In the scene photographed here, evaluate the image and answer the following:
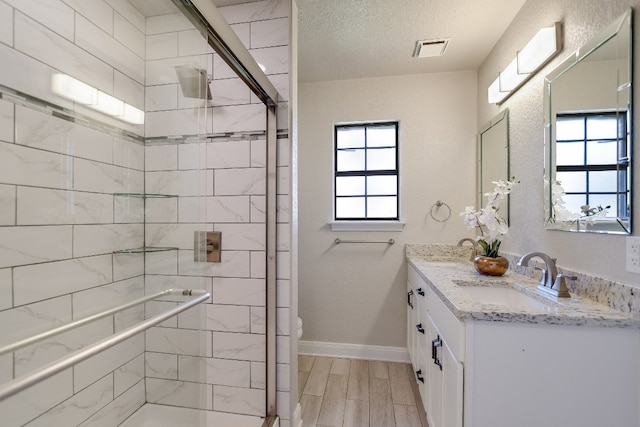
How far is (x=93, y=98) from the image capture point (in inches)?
48.6

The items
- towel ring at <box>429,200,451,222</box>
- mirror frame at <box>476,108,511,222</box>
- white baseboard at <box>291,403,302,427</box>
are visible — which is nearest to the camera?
white baseboard at <box>291,403,302,427</box>

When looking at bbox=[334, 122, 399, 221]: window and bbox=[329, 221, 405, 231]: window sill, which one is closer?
bbox=[329, 221, 405, 231]: window sill

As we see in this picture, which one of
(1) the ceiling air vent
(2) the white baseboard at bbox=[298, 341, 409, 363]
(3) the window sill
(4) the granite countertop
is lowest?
(2) the white baseboard at bbox=[298, 341, 409, 363]

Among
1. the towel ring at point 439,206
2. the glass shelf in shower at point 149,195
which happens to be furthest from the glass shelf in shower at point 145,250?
the towel ring at point 439,206

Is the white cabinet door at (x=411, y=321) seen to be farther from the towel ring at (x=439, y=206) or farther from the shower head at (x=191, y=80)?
the shower head at (x=191, y=80)

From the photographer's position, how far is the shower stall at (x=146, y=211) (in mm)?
996

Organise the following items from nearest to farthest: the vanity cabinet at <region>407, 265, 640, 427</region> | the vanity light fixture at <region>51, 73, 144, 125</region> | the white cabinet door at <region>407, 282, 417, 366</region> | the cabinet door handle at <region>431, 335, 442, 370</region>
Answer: the vanity cabinet at <region>407, 265, 640, 427</region>
the vanity light fixture at <region>51, 73, 144, 125</region>
the cabinet door handle at <region>431, 335, 442, 370</region>
the white cabinet door at <region>407, 282, 417, 366</region>

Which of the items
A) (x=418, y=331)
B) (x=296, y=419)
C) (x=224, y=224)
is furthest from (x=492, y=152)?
(x=296, y=419)

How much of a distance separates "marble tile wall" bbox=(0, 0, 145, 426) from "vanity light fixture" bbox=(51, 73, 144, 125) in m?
0.03

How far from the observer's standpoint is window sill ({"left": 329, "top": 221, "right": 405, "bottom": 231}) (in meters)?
2.45

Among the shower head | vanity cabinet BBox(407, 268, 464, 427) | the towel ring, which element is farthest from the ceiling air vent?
vanity cabinet BBox(407, 268, 464, 427)

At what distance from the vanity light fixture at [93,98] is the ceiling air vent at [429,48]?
187 cm

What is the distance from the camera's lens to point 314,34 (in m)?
1.94

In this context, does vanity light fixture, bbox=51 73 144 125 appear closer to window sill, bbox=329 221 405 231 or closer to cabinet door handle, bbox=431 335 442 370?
window sill, bbox=329 221 405 231
